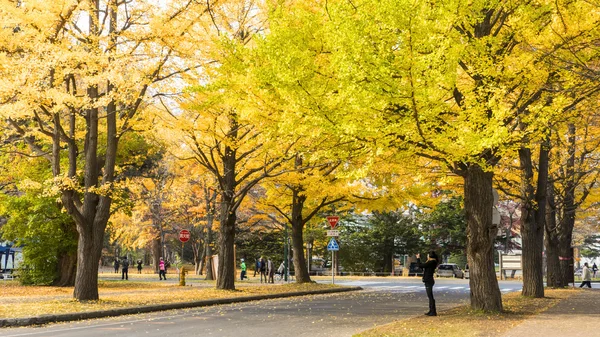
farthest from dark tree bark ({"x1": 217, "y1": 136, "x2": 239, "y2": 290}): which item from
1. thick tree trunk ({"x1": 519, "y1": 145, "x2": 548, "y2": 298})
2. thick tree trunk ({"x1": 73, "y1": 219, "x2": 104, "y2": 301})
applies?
thick tree trunk ({"x1": 519, "y1": 145, "x2": 548, "y2": 298})

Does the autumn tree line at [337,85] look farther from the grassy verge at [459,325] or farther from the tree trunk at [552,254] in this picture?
the tree trunk at [552,254]

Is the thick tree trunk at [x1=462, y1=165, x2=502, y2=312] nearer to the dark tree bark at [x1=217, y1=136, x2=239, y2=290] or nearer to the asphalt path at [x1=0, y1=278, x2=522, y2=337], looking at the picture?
the asphalt path at [x1=0, y1=278, x2=522, y2=337]

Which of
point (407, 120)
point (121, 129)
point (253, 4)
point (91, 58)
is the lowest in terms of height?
point (407, 120)

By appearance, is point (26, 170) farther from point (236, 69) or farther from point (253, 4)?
point (236, 69)

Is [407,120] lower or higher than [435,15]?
lower

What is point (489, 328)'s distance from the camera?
476 inches

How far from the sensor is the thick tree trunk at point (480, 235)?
1528 centimetres

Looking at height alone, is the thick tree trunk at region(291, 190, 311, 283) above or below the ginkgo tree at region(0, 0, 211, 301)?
below

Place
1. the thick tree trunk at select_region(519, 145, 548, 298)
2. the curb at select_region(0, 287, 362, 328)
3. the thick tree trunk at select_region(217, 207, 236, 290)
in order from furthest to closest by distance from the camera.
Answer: the thick tree trunk at select_region(217, 207, 236, 290) < the thick tree trunk at select_region(519, 145, 548, 298) < the curb at select_region(0, 287, 362, 328)

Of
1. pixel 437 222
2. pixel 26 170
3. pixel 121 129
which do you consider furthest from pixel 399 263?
pixel 121 129

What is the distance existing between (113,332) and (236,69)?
7.07 m

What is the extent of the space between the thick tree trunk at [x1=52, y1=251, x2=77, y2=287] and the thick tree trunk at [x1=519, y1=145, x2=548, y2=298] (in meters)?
22.1

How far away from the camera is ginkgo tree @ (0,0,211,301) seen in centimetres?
1684

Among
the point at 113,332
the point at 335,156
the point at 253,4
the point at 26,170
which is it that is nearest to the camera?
the point at 113,332
